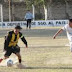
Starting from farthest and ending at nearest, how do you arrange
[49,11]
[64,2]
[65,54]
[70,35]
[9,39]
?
1. [64,2]
2. [49,11]
3. [65,54]
4. [70,35]
5. [9,39]

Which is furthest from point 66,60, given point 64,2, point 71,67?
point 64,2

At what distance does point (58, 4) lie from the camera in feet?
184

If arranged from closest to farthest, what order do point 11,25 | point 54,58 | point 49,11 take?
1. point 54,58
2. point 11,25
3. point 49,11

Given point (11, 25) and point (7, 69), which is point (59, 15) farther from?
point (7, 69)

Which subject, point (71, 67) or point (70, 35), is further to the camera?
point (70, 35)

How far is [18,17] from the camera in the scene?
5688 cm

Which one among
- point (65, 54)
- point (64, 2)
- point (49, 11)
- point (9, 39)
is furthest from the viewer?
point (64, 2)

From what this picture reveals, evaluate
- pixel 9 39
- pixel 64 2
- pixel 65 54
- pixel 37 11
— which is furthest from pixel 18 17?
pixel 9 39

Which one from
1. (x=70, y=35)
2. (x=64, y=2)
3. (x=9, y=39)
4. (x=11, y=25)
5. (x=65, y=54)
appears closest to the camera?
(x=9, y=39)

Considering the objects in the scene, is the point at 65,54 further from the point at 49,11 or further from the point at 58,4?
the point at 58,4

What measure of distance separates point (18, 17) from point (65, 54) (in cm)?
4223

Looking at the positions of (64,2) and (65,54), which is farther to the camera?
(64,2)

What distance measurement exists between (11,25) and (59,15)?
63.0ft

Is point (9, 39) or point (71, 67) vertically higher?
point (9, 39)
